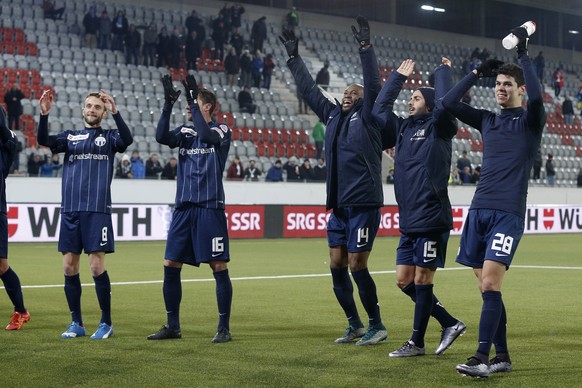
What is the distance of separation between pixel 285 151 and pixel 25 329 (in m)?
23.4

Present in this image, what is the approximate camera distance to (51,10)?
32.7 metres

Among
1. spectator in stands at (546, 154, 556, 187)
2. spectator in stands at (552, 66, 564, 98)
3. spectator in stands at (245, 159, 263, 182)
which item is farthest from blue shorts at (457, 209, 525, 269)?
spectator in stands at (552, 66, 564, 98)

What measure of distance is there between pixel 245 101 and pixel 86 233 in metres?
24.4

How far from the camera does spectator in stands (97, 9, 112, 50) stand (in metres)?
32.5

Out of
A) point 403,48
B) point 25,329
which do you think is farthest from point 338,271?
point 403,48

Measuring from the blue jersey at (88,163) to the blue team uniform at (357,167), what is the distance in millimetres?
1941

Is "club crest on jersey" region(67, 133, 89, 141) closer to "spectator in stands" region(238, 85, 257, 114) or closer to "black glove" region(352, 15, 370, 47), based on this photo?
"black glove" region(352, 15, 370, 47)

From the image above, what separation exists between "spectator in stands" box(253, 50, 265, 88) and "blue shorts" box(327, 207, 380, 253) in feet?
85.4

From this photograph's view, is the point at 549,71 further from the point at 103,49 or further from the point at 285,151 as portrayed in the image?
the point at 103,49

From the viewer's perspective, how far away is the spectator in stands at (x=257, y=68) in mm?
35094

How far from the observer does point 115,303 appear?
12617 mm

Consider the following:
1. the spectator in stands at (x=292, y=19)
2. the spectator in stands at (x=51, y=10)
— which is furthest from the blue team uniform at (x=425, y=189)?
the spectator in stands at (x=292, y=19)

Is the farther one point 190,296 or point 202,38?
point 202,38

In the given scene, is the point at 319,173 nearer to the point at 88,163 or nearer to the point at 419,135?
the point at 88,163
